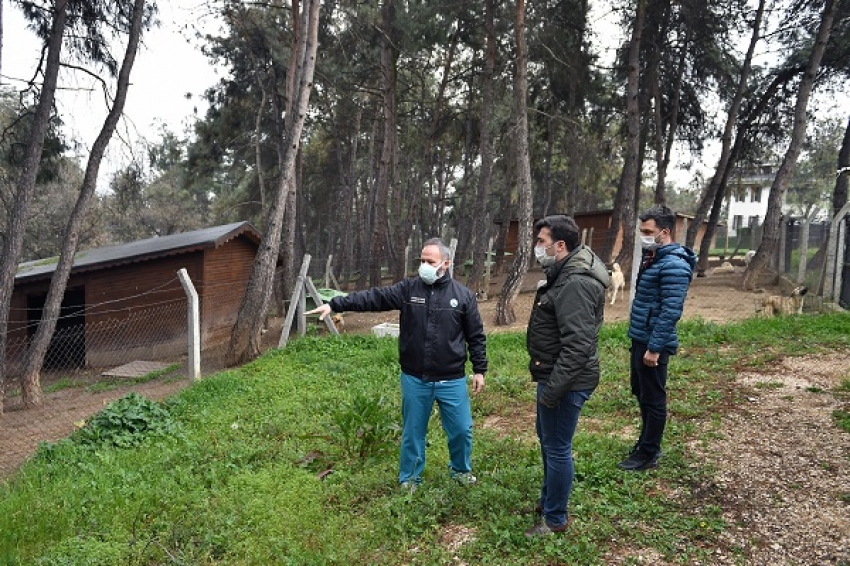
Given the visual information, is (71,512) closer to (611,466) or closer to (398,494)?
(398,494)

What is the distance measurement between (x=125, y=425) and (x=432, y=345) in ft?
12.3

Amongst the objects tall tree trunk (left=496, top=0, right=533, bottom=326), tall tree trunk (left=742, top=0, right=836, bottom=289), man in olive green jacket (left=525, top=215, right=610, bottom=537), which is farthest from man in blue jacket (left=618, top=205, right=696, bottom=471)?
tall tree trunk (left=742, top=0, right=836, bottom=289)

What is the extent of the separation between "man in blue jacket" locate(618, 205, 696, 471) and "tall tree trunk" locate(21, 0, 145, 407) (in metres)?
9.67

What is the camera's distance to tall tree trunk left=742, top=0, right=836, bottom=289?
1259 cm

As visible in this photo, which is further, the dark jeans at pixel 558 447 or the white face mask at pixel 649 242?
the white face mask at pixel 649 242

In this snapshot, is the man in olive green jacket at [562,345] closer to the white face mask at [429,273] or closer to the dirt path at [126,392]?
the white face mask at [429,273]

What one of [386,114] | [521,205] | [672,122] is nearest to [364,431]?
[521,205]

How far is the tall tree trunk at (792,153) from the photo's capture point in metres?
12.6

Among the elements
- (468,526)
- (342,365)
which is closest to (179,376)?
(342,365)

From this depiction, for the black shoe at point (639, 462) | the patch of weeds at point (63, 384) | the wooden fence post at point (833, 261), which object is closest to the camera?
the black shoe at point (639, 462)

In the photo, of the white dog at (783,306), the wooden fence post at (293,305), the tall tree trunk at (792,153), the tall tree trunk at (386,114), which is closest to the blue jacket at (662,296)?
the wooden fence post at (293,305)

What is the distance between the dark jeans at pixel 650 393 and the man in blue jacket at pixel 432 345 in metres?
1.03

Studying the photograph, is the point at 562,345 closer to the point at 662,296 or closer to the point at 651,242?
the point at 662,296

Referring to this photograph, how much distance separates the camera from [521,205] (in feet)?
37.6
